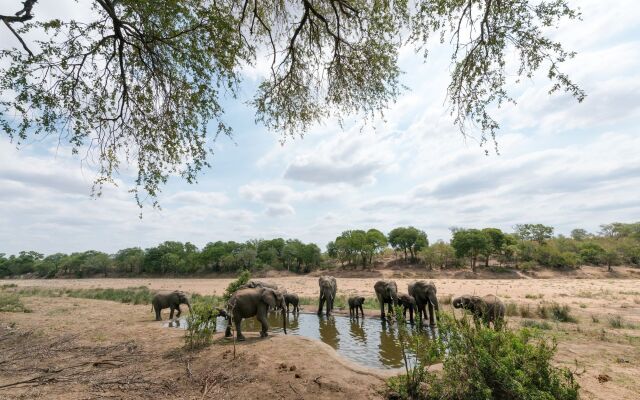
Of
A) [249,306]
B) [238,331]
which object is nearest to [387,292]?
[249,306]

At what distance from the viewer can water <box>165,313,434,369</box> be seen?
995 centimetres

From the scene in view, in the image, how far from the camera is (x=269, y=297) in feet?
37.0

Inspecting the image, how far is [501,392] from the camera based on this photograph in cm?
523

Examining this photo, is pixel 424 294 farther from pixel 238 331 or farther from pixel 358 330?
pixel 238 331

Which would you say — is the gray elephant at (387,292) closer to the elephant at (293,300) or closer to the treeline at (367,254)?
the elephant at (293,300)

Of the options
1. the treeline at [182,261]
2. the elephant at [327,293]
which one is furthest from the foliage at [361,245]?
the elephant at [327,293]

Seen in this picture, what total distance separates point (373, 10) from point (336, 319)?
44.7 ft

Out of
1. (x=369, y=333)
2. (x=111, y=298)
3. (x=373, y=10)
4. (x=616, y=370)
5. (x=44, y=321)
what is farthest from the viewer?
(x=111, y=298)

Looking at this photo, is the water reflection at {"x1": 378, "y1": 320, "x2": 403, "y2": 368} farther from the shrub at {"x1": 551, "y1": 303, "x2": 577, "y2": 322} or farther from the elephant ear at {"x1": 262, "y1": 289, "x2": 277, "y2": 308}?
the shrub at {"x1": 551, "y1": 303, "x2": 577, "y2": 322}

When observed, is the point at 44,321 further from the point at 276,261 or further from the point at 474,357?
the point at 276,261

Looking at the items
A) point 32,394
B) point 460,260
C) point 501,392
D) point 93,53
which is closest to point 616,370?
point 501,392

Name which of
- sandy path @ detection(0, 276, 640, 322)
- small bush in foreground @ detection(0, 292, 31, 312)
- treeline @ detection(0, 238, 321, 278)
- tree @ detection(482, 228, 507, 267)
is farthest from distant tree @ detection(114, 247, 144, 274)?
tree @ detection(482, 228, 507, 267)

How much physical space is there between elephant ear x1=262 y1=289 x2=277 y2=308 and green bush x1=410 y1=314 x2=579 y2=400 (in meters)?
6.28

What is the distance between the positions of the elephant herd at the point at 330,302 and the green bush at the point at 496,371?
135 centimetres
